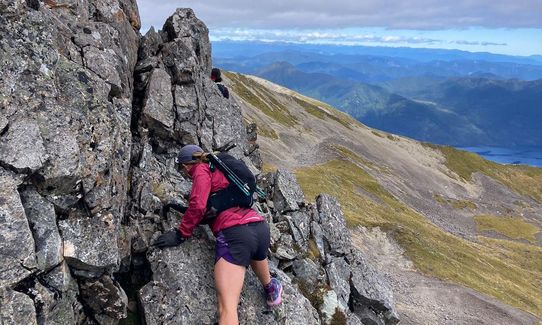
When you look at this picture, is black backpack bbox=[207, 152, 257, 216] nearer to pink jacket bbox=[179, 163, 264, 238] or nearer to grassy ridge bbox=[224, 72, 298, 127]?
pink jacket bbox=[179, 163, 264, 238]

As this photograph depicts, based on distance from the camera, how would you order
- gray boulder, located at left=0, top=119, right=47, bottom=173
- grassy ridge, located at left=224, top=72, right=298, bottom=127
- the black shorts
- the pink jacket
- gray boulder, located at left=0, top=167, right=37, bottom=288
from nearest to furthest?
gray boulder, located at left=0, top=167, right=37, bottom=288 < gray boulder, located at left=0, top=119, right=47, bottom=173 < the black shorts < the pink jacket < grassy ridge, located at left=224, top=72, right=298, bottom=127

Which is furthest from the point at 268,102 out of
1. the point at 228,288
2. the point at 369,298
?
the point at 228,288

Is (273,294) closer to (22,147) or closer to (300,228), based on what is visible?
(300,228)

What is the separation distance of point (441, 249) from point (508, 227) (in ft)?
215

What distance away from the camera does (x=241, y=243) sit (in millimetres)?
13094

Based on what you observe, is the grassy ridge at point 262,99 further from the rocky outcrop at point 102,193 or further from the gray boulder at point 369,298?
the rocky outcrop at point 102,193

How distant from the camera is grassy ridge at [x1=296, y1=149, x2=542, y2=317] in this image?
49406 millimetres

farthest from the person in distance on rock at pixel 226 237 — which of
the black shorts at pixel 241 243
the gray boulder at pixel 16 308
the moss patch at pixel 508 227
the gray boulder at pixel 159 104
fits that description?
the moss patch at pixel 508 227

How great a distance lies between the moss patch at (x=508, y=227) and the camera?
103m

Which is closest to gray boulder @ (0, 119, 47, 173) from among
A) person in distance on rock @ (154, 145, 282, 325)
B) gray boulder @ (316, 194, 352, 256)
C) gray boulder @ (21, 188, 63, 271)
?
gray boulder @ (21, 188, 63, 271)

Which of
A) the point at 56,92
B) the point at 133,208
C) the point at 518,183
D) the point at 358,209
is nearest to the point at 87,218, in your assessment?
the point at 133,208

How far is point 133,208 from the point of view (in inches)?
599

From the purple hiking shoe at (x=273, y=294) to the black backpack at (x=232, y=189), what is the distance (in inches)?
125

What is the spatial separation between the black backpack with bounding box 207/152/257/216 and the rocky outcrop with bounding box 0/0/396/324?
2141mm
